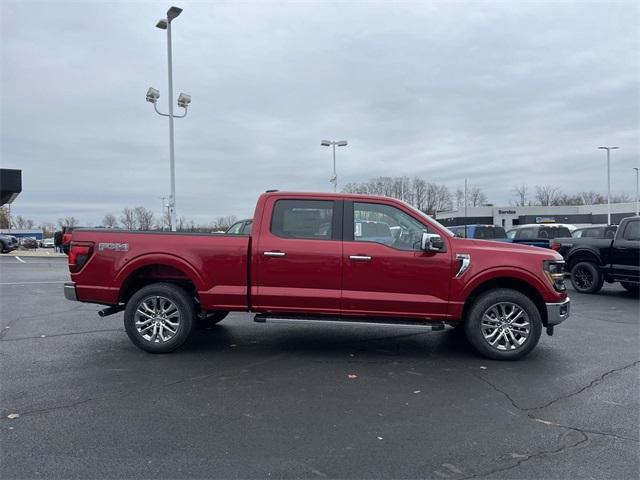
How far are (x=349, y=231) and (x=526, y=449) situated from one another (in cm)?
319

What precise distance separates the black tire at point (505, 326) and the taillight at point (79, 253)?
15.8 feet

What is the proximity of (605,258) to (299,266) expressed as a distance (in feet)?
30.9

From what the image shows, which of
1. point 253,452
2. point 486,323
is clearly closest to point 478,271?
point 486,323

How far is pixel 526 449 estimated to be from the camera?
374 cm

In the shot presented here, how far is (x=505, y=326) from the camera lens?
20.0ft

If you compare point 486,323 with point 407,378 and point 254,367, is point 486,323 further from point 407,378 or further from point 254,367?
point 254,367

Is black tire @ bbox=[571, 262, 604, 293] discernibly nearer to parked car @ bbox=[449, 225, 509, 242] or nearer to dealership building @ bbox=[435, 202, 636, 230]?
parked car @ bbox=[449, 225, 509, 242]

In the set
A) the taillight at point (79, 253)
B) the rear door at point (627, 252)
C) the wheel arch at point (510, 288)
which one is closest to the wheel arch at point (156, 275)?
the taillight at point (79, 253)

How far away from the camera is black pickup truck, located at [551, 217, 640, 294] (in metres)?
11.3

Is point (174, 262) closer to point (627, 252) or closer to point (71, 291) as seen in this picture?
point (71, 291)

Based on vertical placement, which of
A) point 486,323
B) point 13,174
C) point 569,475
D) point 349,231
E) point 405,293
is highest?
point 13,174

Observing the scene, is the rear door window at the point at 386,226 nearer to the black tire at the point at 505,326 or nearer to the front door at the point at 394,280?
the front door at the point at 394,280

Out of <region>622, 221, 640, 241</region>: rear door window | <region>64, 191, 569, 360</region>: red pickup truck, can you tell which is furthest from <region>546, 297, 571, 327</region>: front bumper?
<region>622, 221, 640, 241</region>: rear door window

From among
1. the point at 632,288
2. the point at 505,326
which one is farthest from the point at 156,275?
the point at 632,288
